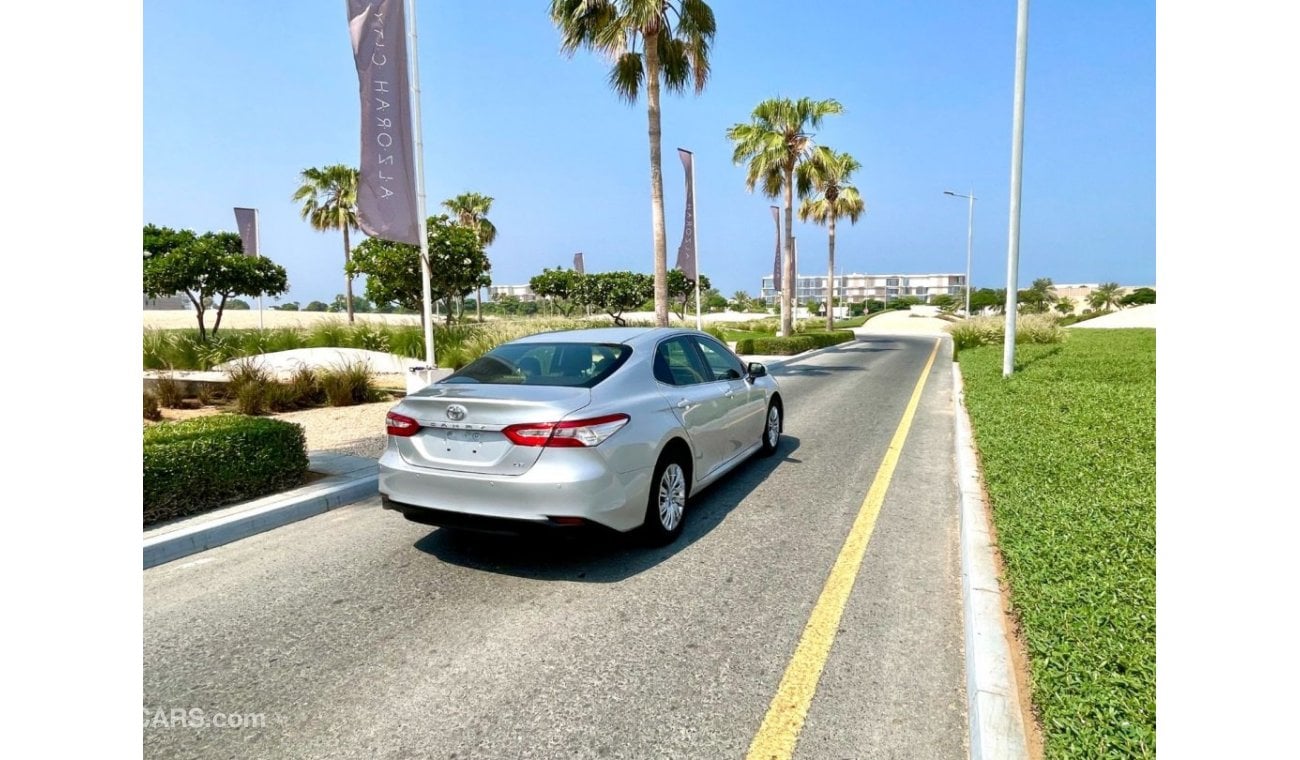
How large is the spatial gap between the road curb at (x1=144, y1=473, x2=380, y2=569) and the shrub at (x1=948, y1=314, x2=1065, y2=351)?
22415 millimetres

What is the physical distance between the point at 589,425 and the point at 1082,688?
103 inches

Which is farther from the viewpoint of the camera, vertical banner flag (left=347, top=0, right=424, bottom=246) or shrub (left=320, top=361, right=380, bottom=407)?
shrub (left=320, top=361, right=380, bottom=407)

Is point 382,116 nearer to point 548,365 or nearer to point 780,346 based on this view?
point 548,365

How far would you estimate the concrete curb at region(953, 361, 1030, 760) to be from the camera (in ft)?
7.59

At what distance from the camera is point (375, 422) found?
9.26 metres

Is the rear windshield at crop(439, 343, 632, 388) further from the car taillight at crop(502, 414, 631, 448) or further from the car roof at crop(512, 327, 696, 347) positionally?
the car taillight at crop(502, 414, 631, 448)

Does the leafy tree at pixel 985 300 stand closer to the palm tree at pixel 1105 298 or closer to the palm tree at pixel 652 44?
the palm tree at pixel 1105 298

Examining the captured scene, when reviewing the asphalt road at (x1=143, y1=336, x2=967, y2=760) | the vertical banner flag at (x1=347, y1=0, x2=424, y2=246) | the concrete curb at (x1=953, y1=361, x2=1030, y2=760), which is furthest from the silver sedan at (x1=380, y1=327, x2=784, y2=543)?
the vertical banner flag at (x1=347, y1=0, x2=424, y2=246)

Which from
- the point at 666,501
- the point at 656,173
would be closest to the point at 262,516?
the point at 666,501

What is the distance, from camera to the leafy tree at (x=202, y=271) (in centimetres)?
2077

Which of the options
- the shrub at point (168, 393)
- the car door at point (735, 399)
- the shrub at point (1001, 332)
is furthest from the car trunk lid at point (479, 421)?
the shrub at point (1001, 332)

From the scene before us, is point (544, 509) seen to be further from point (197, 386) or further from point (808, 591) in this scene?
point (197, 386)

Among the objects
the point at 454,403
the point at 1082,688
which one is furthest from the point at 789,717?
the point at 454,403

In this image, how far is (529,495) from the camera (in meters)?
3.79
